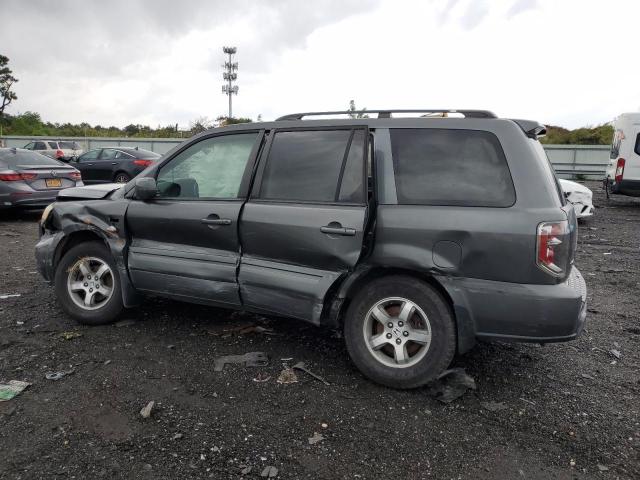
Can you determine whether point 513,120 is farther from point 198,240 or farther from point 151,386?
point 151,386

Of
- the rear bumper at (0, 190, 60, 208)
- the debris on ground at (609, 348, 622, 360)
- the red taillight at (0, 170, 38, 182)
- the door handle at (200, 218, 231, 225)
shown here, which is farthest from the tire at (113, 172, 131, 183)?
the debris on ground at (609, 348, 622, 360)

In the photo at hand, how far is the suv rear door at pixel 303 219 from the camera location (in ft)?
10.9

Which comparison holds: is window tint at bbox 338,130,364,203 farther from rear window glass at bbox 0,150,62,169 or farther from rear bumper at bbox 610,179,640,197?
rear bumper at bbox 610,179,640,197

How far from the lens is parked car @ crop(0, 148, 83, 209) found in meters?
9.59

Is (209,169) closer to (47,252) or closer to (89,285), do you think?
(89,285)

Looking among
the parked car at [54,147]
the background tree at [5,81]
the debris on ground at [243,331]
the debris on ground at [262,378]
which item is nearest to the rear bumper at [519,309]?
the debris on ground at [262,378]

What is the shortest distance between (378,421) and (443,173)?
1600 mm

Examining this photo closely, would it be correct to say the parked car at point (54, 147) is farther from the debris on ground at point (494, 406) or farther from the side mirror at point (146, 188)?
the debris on ground at point (494, 406)

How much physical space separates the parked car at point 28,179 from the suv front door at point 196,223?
6.97m

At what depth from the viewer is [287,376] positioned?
3436 millimetres

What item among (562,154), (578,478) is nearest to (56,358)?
(578,478)

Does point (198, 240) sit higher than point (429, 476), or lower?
higher

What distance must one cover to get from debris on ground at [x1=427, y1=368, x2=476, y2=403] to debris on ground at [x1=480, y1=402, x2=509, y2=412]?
16cm

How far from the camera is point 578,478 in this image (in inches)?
96.0
